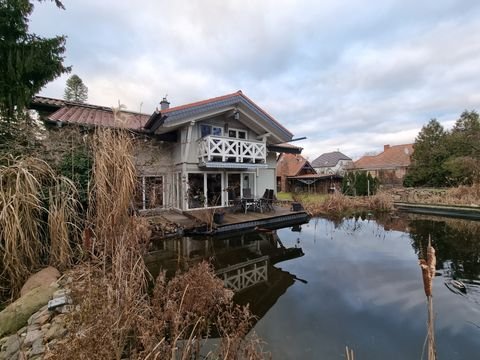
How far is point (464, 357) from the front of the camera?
2.83m

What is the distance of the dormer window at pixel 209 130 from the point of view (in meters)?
10.9

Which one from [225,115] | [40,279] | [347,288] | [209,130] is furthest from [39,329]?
[225,115]

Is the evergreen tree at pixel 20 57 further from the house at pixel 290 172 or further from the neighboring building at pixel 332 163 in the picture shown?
the neighboring building at pixel 332 163

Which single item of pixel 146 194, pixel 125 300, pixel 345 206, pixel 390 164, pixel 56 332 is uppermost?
pixel 390 164

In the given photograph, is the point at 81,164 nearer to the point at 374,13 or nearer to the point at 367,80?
the point at 374,13

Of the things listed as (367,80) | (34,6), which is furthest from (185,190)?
(367,80)

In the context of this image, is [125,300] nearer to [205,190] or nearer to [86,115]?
[205,190]

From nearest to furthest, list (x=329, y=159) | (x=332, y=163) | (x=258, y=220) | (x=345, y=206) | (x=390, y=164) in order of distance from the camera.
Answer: (x=258, y=220)
(x=345, y=206)
(x=390, y=164)
(x=332, y=163)
(x=329, y=159)

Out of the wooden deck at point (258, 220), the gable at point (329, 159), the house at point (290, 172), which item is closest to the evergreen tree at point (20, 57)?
the wooden deck at point (258, 220)

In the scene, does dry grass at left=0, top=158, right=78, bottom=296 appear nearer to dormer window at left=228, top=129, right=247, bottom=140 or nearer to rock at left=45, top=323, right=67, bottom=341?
rock at left=45, top=323, right=67, bottom=341

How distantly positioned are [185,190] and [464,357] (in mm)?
9448

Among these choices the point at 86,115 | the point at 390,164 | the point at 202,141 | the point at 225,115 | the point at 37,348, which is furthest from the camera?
the point at 390,164

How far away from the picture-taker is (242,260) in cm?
598

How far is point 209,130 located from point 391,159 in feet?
103
